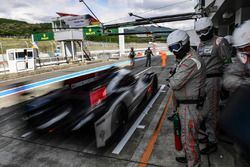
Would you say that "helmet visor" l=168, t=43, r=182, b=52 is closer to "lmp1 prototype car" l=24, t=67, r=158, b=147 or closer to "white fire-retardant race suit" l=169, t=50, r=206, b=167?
"white fire-retardant race suit" l=169, t=50, r=206, b=167

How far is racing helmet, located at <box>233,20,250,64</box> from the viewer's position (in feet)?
6.46

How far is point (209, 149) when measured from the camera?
3.19 meters

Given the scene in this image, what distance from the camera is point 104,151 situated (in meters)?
3.49

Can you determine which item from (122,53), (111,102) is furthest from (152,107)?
(122,53)

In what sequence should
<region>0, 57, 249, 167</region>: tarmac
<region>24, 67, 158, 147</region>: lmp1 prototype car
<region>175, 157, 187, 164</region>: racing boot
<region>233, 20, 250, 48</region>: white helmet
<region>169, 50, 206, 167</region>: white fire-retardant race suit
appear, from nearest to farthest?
<region>233, 20, 250, 48</region>: white helmet < <region>169, 50, 206, 167</region>: white fire-retardant race suit < <region>175, 157, 187, 164</region>: racing boot < <region>0, 57, 249, 167</region>: tarmac < <region>24, 67, 158, 147</region>: lmp1 prototype car

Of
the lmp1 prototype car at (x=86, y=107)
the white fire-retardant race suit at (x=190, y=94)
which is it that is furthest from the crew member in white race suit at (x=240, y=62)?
the lmp1 prototype car at (x=86, y=107)

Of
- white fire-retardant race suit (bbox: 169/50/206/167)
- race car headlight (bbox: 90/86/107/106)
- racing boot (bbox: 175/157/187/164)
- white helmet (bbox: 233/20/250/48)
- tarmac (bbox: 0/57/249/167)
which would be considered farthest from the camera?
race car headlight (bbox: 90/86/107/106)

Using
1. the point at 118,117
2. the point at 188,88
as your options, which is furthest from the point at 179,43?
the point at 118,117

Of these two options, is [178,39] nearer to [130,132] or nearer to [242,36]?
[242,36]

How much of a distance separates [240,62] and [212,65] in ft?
3.45

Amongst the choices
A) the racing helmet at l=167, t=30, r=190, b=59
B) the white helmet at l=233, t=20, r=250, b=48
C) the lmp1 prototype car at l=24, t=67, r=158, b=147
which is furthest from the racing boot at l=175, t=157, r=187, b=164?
the white helmet at l=233, t=20, r=250, b=48

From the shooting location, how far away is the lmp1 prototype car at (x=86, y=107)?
3.45 meters

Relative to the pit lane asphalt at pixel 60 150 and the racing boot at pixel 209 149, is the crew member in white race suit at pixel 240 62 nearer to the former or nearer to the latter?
the racing boot at pixel 209 149

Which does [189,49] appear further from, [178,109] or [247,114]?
[247,114]
